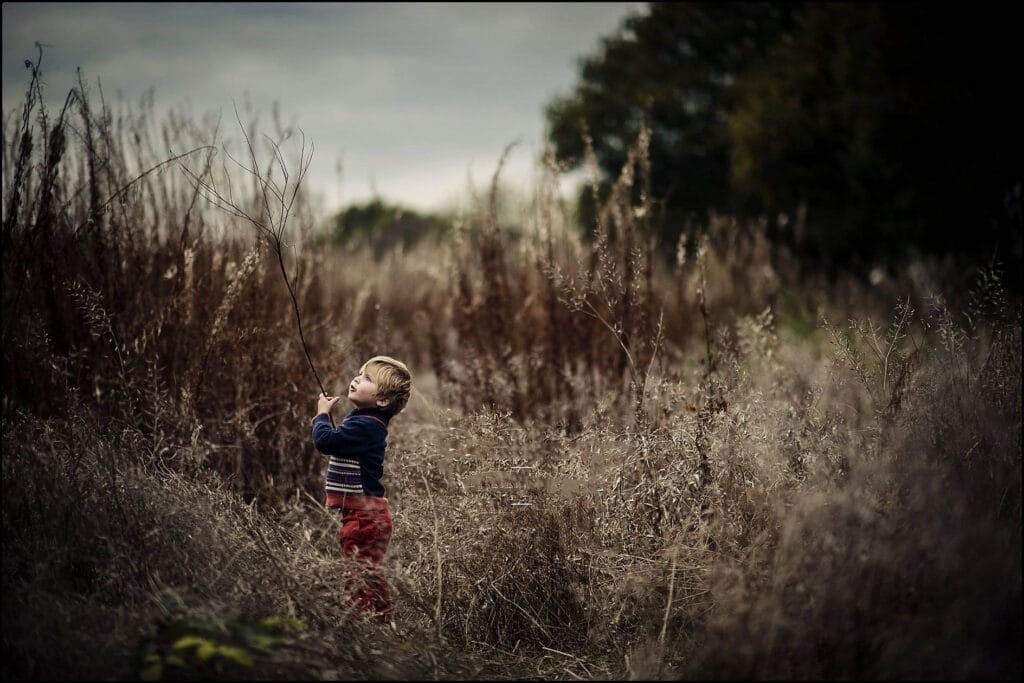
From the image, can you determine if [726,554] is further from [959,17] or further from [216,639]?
[959,17]

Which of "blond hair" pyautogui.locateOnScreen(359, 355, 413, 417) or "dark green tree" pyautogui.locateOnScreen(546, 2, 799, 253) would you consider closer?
"blond hair" pyautogui.locateOnScreen(359, 355, 413, 417)

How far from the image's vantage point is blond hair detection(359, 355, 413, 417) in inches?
96.6

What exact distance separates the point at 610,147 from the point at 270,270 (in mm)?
14284

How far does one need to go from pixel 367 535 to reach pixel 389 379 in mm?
519

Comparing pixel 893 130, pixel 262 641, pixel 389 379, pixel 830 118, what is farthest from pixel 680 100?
pixel 262 641

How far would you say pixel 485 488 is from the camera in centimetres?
237

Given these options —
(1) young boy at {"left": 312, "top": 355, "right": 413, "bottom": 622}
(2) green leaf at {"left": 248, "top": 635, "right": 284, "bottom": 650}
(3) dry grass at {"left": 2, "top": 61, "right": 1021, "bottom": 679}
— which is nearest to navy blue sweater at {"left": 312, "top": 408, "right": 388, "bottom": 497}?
(1) young boy at {"left": 312, "top": 355, "right": 413, "bottom": 622}

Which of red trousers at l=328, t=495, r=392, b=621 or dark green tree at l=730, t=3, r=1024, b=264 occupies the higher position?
dark green tree at l=730, t=3, r=1024, b=264

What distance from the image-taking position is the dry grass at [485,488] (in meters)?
1.62

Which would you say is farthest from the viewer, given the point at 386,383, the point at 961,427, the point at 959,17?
the point at 959,17

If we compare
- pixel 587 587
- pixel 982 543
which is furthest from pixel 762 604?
pixel 587 587

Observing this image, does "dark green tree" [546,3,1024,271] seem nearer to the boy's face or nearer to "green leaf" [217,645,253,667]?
the boy's face

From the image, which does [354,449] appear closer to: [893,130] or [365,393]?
[365,393]

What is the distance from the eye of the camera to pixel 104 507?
6.64 feet
